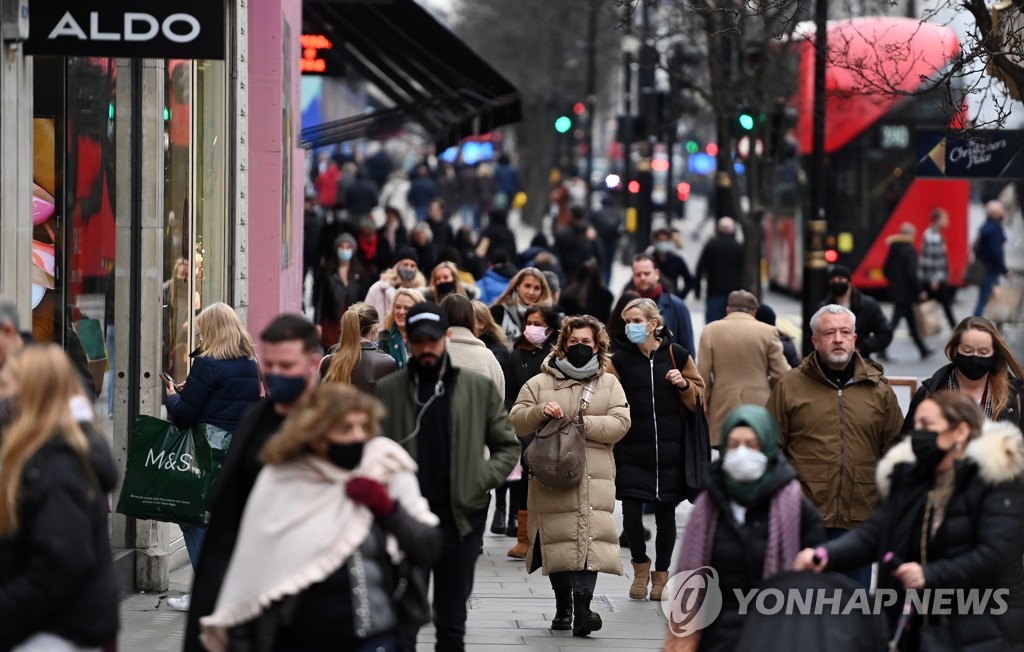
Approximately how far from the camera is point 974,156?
13.6 meters

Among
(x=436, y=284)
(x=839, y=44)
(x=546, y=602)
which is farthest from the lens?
(x=839, y=44)

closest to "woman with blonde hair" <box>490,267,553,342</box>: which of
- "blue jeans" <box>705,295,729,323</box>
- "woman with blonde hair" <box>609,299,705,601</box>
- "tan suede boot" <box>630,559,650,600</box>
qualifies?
"woman with blonde hair" <box>609,299,705,601</box>

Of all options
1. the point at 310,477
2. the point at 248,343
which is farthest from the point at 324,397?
the point at 248,343

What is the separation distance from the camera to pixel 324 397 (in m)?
5.49

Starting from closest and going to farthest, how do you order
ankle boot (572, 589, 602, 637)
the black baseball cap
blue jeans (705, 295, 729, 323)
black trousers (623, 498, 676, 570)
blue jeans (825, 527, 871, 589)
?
the black baseball cap, blue jeans (825, 527, 871, 589), ankle boot (572, 589, 602, 637), black trousers (623, 498, 676, 570), blue jeans (705, 295, 729, 323)

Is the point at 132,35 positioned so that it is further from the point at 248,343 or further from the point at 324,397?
the point at 324,397

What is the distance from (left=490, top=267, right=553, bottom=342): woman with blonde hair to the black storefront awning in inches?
323

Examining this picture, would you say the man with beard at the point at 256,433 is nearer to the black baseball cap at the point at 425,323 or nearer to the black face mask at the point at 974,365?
the black baseball cap at the point at 425,323

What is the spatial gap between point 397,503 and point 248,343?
4.08 meters

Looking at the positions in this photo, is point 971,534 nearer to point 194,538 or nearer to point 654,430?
point 654,430

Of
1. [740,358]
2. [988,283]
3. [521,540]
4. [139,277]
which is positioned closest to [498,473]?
[139,277]

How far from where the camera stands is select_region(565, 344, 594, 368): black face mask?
383 inches

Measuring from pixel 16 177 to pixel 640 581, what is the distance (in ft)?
14.3

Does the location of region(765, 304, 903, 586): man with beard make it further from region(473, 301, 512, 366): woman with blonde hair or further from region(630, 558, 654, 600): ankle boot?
region(473, 301, 512, 366): woman with blonde hair
